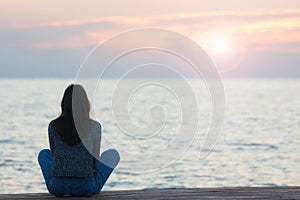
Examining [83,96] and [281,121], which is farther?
[281,121]

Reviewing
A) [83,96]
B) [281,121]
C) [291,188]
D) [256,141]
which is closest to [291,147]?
[256,141]

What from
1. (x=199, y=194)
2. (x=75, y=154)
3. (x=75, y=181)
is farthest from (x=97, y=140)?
(x=199, y=194)

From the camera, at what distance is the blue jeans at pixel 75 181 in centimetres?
606

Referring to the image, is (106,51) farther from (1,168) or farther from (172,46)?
(1,168)

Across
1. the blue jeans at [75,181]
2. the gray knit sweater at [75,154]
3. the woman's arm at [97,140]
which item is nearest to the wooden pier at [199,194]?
the blue jeans at [75,181]

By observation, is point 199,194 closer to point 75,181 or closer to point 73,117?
point 75,181

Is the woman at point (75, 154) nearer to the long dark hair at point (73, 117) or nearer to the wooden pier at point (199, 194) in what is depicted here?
the long dark hair at point (73, 117)

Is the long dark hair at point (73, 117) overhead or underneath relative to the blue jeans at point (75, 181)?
overhead

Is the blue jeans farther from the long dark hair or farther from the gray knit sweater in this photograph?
the long dark hair

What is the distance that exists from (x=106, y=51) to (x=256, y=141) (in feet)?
56.6

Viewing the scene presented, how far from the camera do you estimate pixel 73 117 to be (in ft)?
19.0

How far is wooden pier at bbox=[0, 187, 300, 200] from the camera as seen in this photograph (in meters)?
6.17

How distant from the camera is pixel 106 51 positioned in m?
6.12

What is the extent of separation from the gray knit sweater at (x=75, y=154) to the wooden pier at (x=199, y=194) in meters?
0.24
